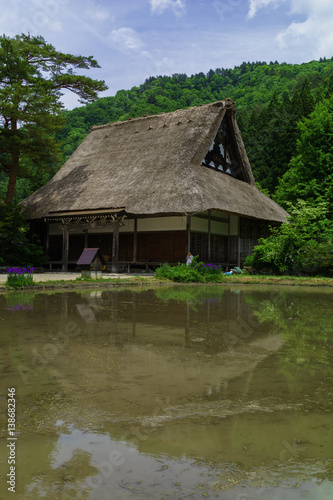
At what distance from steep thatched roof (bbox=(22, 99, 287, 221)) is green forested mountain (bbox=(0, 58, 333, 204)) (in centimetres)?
271

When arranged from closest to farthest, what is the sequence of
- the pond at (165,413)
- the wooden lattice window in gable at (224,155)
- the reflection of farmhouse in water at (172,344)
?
the pond at (165,413), the reflection of farmhouse in water at (172,344), the wooden lattice window in gable at (224,155)

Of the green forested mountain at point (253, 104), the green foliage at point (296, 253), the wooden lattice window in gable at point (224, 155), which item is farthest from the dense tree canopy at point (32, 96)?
Answer: the green foliage at point (296, 253)

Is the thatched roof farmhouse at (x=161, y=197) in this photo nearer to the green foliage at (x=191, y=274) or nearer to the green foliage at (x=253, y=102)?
the green foliage at (x=191, y=274)

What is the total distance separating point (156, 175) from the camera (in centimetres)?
2294

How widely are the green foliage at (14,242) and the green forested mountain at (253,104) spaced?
20.8ft

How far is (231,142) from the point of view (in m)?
28.2

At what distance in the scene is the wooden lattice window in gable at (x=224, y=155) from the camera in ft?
84.9

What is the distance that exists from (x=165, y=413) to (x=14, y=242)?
21347 mm

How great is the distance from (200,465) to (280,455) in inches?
19.4

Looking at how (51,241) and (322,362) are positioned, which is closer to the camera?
(322,362)

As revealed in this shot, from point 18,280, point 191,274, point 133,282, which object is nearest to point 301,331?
point 18,280

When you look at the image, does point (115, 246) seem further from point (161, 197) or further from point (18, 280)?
point (18, 280)

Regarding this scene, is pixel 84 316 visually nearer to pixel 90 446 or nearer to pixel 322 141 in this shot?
pixel 90 446

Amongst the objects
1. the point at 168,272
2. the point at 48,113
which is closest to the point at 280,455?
the point at 168,272
